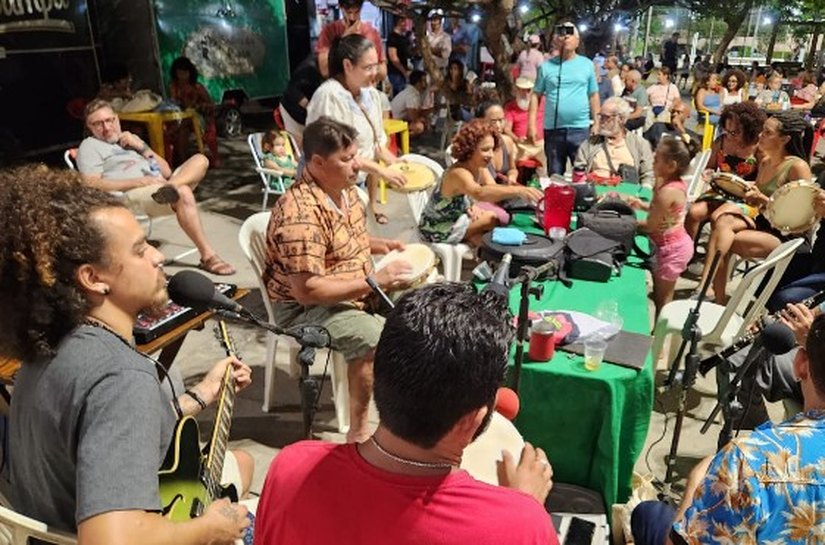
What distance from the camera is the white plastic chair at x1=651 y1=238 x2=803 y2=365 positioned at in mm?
3100

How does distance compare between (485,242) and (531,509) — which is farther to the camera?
(485,242)

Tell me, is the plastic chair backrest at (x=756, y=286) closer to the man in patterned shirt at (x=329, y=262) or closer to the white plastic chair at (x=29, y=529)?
the man in patterned shirt at (x=329, y=262)

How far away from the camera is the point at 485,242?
304 cm

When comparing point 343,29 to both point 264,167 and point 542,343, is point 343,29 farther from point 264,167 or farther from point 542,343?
point 542,343

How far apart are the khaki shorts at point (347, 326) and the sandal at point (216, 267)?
2.27m

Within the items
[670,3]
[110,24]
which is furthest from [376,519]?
[670,3]

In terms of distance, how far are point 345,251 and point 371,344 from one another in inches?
16.7

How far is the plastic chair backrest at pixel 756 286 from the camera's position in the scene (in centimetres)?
306

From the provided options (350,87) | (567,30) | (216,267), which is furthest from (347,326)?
(567,30)

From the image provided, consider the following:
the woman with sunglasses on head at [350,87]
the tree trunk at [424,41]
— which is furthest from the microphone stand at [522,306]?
the tree trunk at [424,41]

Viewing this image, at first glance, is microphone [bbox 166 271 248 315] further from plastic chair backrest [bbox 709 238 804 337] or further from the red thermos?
plastic chair backrest [bbox 709 238 804 337]

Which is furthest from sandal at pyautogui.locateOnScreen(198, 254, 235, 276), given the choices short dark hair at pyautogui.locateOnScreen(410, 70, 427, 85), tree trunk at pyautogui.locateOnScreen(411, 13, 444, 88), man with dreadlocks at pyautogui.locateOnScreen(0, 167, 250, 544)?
short dark hair at pyautogui.locateOnScreen(410, 70, 427, 85)

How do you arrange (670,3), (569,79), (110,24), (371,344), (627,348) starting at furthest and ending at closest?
(670,3)
(110,24)
(569,79)
(371,344)
(627,348)

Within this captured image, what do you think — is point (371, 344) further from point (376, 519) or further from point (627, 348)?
point (376, 519)
